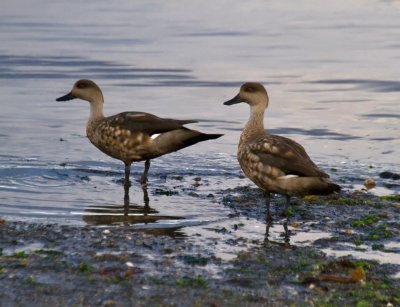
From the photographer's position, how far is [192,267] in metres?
8.18

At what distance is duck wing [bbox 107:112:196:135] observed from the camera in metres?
11.9

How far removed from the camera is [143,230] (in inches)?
381

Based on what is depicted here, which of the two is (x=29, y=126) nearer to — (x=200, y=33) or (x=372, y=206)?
(x=372, y=206)

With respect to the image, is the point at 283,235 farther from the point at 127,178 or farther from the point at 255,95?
the point at 127,178

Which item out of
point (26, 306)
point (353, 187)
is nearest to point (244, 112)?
point (353, 187)

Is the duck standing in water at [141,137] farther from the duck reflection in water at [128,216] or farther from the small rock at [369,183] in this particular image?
the small rock at [369,183]

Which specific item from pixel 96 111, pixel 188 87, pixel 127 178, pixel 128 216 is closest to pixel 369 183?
pixel 127 178

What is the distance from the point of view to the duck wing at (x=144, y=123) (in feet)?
39.2

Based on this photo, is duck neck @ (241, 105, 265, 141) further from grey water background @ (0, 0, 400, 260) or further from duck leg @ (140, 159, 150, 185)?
duck leg @ (140, 159, 150, 185)

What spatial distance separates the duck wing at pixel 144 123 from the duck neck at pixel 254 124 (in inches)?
29.7

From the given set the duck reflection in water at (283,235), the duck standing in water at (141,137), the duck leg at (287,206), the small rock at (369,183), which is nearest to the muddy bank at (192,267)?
the duck reflection in water at (283,235)

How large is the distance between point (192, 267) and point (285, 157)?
235 centimetres

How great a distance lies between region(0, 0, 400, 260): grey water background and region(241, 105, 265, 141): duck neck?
75cm

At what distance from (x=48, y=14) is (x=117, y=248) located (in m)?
18.5
